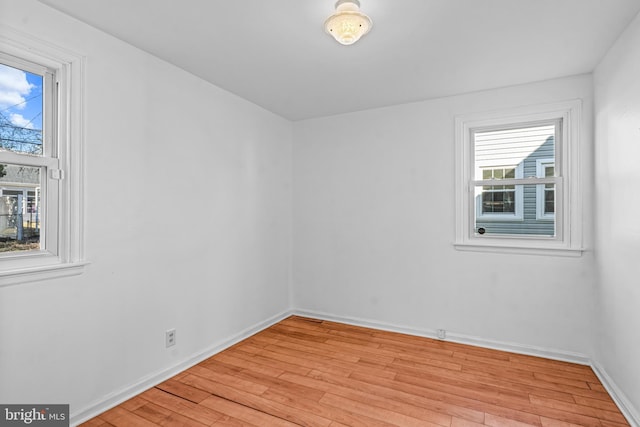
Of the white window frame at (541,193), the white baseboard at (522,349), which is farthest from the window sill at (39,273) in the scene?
the white window frame at (541,193)

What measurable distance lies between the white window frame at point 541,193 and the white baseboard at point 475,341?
1.20m

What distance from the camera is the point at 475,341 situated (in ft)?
10.8

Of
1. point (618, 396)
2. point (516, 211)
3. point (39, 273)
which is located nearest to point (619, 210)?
point (516, 211)

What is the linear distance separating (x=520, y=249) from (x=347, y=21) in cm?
250

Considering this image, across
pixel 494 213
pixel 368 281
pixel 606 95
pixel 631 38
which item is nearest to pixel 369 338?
pixel 368 281

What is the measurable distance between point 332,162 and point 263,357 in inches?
88.4

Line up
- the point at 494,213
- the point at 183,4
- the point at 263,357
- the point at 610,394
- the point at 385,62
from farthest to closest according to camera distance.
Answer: the point at 494,213, the point at 263,357, the point at 385,62, the point at 610,394, the point at 183,4

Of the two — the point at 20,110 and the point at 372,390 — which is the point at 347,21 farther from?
the point at 372,390

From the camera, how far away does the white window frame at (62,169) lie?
1.97 metres

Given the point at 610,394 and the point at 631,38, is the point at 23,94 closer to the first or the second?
the point at 631,38

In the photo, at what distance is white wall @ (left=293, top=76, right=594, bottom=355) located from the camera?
2977mm

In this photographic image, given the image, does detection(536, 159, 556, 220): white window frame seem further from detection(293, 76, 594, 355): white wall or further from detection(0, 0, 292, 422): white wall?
detection(0, 0, 292, 422): white wall

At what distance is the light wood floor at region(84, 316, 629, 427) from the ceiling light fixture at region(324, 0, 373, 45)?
234 centimetres

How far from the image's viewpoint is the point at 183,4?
1913 millimetres
